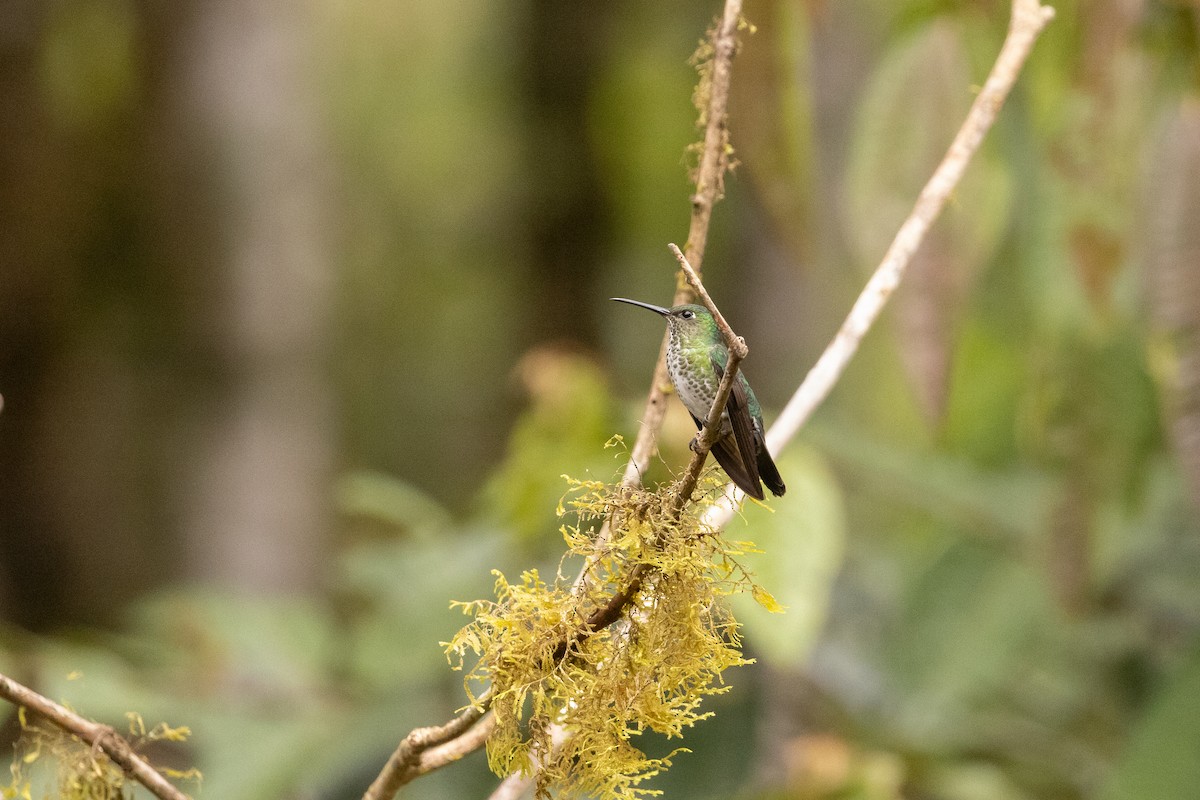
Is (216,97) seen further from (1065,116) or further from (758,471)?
(758,471)

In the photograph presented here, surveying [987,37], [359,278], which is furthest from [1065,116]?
[359,278]

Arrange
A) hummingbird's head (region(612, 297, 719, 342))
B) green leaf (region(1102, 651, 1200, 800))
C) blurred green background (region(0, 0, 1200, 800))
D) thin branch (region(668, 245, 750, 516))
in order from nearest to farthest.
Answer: thin branch (region(668, 245, 750, 516)) → hummingbird's head (region(612, 297, 719, 342)) → blurred green background (region(0, 0, 1200, 800)) → green leaf (region(1102, 651, 1200, 800))

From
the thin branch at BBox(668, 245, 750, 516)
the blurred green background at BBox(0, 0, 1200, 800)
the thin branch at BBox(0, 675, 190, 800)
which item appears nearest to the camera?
the thin branch at BBox(668, 245, 750, 516)

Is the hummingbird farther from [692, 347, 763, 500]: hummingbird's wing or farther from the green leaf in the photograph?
the green leaf

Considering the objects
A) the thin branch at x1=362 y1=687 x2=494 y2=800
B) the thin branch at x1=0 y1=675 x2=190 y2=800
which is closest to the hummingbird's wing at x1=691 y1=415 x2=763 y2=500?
the thin branch at x1=362 y1=687 x2=494 y2=800

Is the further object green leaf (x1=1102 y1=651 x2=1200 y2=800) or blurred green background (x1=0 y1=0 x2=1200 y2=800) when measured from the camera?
green leaf (x1=1102 y1=651 x2=1200 y2=800)

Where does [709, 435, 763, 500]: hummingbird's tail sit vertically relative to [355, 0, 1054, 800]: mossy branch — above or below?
below

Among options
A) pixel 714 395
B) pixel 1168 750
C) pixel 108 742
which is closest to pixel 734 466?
pixel 714 395
